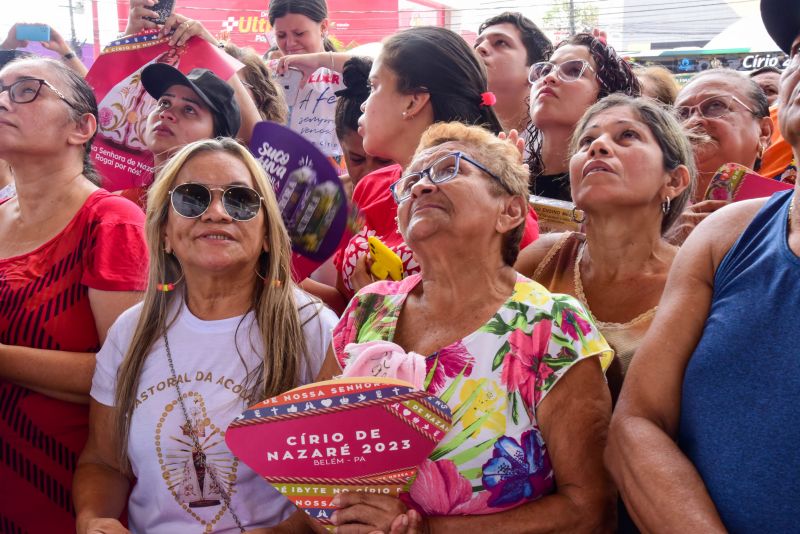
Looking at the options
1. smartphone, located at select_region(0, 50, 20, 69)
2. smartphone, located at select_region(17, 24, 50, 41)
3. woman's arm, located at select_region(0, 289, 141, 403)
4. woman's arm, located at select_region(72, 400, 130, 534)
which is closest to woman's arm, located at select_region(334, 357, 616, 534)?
woman's arm, located at select_region(72, 400, 130, 534)

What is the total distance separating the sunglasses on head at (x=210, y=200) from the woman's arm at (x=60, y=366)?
411 millimetres

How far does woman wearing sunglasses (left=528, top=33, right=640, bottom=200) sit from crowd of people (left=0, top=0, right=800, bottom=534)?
1 cm

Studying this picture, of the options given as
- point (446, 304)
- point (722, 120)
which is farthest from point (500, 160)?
point (722, 120)

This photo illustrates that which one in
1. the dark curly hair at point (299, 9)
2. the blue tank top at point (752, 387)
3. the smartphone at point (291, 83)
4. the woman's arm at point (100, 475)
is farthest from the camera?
the dark curly hair at point (299, 9)

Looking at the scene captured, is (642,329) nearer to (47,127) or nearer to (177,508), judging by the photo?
(177,508)

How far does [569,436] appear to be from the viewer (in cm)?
163

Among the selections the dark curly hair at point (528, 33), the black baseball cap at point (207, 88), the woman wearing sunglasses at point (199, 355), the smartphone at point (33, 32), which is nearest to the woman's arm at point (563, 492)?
the woman wearing sunglasses at point (199, 355)

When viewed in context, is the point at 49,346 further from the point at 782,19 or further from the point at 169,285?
the point at 782,19

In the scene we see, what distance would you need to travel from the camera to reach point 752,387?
1404mm

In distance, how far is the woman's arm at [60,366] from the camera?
7.58ft

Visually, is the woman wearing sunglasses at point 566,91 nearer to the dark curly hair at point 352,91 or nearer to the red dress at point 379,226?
the red dress at point 379,226

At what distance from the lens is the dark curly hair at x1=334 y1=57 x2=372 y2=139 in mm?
3398

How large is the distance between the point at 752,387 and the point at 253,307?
4.10 ft

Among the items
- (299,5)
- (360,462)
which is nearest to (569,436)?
(360,462)
